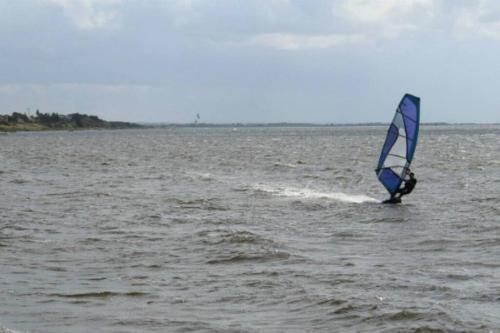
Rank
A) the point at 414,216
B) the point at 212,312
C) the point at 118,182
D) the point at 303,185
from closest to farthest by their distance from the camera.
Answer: the point at 212,312 → the point at 414,216 → the point at 303,185 → the point at 118,182

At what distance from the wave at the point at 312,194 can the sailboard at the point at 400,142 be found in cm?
93

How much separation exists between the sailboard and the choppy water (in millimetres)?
933

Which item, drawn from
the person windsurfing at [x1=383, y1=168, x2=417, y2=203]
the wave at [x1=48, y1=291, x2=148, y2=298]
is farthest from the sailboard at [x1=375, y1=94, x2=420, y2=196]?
the wave at [x1=48, y1=291, x2=148, y2=298]

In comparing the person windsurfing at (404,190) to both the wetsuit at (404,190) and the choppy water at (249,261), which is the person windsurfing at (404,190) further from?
the choppy water at (249,261)

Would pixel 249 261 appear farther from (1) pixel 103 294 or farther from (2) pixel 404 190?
(2) pixel 404 190

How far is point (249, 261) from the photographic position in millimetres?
13945

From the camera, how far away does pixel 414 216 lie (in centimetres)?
2027

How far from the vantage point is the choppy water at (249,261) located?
1005 cm

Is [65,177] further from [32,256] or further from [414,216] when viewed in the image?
[32,256]

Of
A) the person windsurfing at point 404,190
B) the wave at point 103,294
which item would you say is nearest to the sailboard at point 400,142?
the person windsurfing at point 404,190

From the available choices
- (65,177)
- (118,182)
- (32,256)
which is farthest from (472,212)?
(65,177)

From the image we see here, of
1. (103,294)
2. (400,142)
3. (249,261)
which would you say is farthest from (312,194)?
(103,294)

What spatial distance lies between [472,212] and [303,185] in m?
10.6

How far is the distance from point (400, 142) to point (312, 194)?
331 centimetres
